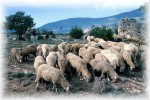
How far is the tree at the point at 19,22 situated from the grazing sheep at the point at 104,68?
67.6 feet

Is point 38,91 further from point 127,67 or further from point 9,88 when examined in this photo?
point 127,67

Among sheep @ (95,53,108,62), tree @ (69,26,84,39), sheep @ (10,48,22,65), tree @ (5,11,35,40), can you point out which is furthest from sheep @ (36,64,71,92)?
tree @ (69,26,84,39)

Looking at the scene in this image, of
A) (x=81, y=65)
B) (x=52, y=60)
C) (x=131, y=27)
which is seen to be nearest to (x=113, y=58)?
(x=81, y=65)

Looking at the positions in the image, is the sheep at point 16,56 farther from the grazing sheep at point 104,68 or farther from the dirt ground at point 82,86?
the grazing sheep at point 104,68

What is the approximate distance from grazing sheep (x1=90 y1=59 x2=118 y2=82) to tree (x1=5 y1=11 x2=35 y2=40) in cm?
2061

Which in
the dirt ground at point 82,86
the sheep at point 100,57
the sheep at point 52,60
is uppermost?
the sheep at point 52,60

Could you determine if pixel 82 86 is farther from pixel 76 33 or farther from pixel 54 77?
pixel 76 33

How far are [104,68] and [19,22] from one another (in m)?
22.9

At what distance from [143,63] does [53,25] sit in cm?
12049

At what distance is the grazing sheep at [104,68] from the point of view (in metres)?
14.2

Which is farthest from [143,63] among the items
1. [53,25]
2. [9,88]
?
[53,25]

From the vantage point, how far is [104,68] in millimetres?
14406

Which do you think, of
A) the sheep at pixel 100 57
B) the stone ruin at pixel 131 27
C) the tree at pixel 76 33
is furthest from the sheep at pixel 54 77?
the tree at pixel 76 33

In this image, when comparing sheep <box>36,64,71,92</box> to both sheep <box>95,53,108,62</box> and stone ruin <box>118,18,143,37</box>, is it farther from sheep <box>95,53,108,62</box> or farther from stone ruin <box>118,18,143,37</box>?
stone ruin <box>118,18,143,37</box>
